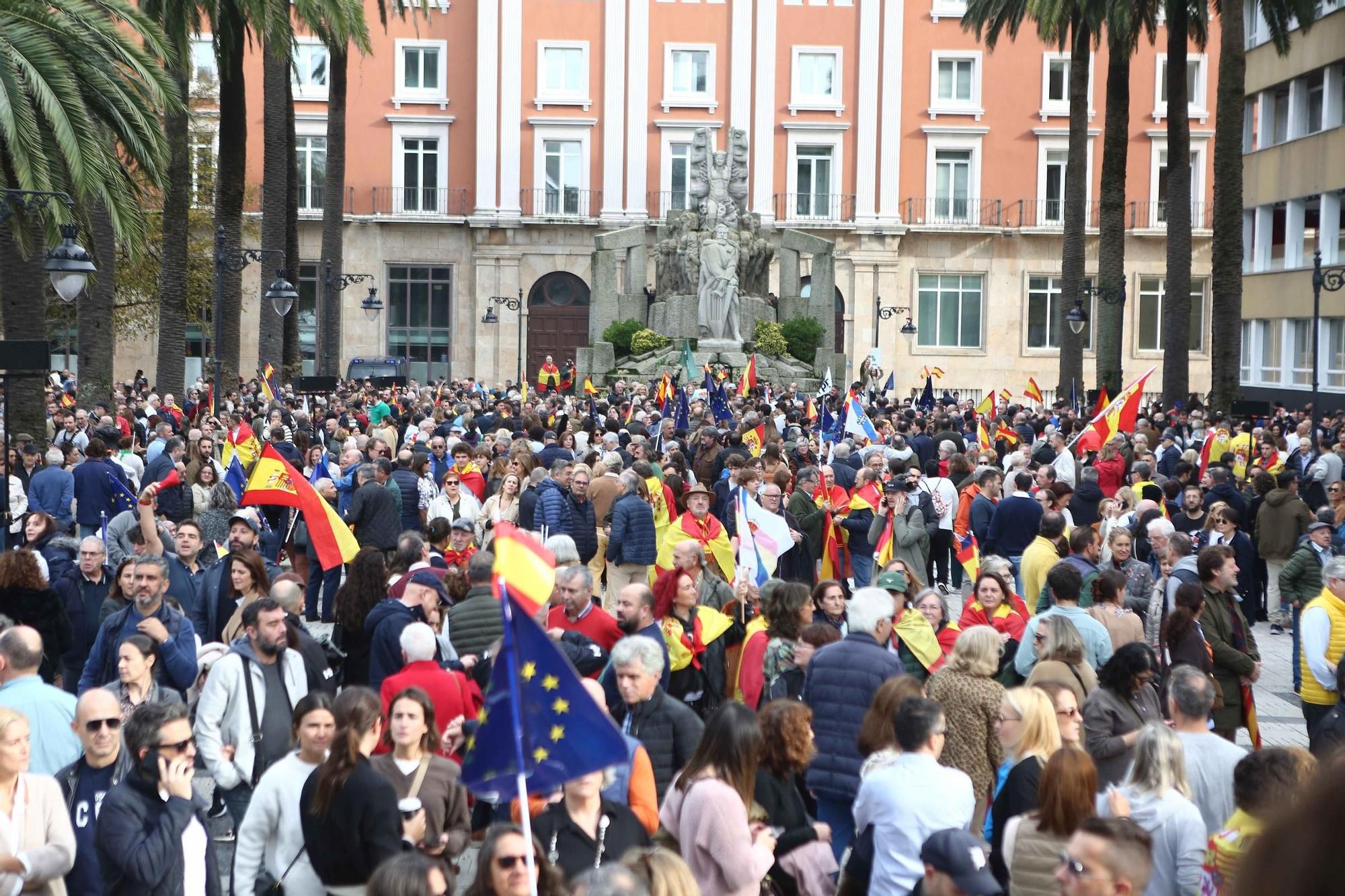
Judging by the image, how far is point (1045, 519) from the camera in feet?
39.2

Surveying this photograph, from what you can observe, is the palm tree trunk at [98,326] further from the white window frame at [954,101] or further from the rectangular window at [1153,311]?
the rectangular window at [1153,311]

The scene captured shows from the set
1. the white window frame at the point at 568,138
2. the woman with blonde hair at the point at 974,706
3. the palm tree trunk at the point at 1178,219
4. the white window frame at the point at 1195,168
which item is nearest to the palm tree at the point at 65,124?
the woman with blonde hair at the point at 974,706

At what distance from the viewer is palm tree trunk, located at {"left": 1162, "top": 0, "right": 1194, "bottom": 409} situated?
30.8m

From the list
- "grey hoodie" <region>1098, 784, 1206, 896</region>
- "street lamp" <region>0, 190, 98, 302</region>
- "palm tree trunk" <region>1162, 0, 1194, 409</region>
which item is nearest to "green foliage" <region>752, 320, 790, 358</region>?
"palm tree trunk" <region>1162, 0, 1194, 409</region>

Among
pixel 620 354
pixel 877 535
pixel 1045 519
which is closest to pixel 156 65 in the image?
pixel 877 535

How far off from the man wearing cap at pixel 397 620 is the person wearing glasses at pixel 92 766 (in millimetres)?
2486

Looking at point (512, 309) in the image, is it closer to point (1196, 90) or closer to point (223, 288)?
point (1196, 90)

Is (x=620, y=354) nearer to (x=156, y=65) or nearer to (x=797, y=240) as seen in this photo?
(x=797, y=240)

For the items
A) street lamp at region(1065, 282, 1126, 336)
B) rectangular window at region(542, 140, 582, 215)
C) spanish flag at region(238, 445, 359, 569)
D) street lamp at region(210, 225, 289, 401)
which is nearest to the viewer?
spanish flag at region(238, 445, 359, 569)

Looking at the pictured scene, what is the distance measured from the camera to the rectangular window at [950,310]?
2363 inches

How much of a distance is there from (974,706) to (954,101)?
5553 cm

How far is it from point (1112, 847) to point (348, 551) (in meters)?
8.29

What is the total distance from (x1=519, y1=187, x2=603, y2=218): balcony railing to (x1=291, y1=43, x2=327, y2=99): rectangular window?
8.18m

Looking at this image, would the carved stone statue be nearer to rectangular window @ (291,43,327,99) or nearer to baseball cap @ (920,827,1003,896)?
rectangular window @ (291,43,327,99)
